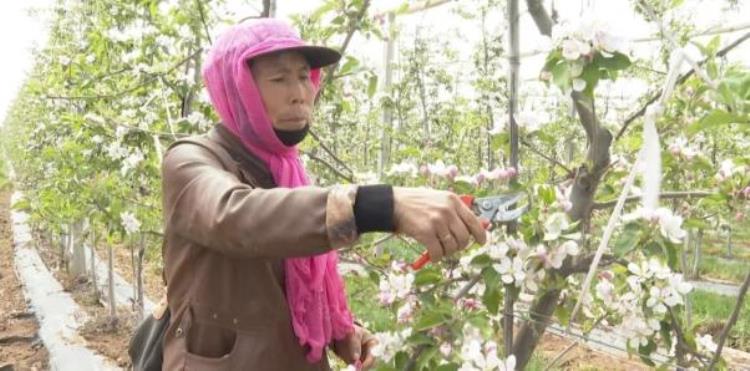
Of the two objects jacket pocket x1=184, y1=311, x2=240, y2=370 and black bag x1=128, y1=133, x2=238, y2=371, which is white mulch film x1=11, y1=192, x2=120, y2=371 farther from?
jacket pocket x1=184, y1=311, x2=240, y2=370

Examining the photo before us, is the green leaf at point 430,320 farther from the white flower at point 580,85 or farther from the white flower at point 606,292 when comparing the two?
the white flower at point 580,85

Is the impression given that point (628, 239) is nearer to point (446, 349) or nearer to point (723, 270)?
point (446, 349)

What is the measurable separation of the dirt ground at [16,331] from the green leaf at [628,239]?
206 inches

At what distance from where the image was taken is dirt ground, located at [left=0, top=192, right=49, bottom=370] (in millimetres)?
5477

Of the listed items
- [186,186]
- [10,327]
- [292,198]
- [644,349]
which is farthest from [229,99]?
[10,327]

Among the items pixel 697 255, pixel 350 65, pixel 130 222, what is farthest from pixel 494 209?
pixel 697 255

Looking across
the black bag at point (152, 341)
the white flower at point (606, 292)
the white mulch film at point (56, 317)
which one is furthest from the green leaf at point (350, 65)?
the white mulch film at point (56, 317)

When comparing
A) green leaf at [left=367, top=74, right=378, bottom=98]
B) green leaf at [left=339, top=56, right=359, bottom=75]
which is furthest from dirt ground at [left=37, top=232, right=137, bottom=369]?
green leaf at [left=339, top=56, right=359, bottom=75]

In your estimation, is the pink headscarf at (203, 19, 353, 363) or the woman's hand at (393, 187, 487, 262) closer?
the woman's hand at (393, 187, 487, 262)

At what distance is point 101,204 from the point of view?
336 cm

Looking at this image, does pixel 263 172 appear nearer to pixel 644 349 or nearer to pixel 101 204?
pixel 644 349

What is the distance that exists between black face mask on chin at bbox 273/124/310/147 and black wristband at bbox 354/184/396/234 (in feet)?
1.58

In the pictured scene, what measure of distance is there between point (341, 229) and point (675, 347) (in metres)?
0.99

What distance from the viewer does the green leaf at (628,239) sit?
1203 mm
